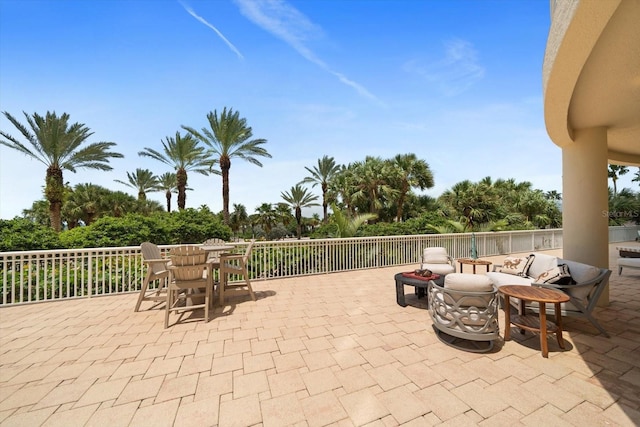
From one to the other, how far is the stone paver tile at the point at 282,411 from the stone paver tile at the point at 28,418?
1.58 m

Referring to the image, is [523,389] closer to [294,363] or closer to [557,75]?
[294,363]

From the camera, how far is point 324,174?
2338 cm

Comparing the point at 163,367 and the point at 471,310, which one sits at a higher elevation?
the point at 471,310

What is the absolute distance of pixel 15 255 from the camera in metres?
4.51

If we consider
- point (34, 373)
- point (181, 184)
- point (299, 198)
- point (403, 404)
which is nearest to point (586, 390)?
point (403, 404)

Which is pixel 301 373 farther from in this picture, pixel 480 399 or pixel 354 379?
pixel 480 399

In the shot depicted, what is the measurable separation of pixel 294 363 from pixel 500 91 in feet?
24.8

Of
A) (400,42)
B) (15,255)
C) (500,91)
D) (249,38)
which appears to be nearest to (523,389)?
(500,91)

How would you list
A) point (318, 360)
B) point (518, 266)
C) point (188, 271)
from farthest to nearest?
point (518, 266) < point (188, 271) < point (318, 360)

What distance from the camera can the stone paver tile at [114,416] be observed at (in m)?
1.76

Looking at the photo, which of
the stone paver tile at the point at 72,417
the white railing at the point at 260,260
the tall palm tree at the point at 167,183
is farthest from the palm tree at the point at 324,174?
the stone paver tile at the point at 72,417

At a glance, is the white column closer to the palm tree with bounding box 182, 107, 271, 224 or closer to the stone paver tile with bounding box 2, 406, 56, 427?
the stone paver tile with bounding box 2, 406, 56, 427

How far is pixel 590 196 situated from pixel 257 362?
18.3ft

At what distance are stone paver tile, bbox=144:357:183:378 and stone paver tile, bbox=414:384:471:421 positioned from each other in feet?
7.44
